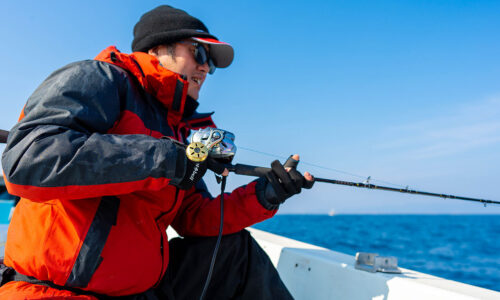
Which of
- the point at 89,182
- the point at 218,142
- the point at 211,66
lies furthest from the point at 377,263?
the point at 89,182

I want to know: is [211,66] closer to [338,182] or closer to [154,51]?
[154,51]

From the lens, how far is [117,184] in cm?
133

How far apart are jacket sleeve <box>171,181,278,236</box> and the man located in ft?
0.04

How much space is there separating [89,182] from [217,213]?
39.3 inches

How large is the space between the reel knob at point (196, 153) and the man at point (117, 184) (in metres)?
0.02

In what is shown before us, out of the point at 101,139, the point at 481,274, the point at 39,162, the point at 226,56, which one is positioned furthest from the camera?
the point at 481,274

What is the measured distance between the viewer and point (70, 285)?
52.7 inches

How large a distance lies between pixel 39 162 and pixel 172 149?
1.52 feet

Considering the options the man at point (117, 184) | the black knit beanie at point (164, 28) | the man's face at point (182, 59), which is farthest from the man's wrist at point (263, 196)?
the black knit beanie at point (164, 28)

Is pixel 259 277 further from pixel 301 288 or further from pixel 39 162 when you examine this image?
pixel 39 162

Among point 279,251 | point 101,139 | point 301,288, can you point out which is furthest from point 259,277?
point 101,139

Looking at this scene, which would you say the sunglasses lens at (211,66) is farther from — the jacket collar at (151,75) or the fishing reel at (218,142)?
the fishing reel at (218,142)

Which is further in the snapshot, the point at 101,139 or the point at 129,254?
the point at 129,254

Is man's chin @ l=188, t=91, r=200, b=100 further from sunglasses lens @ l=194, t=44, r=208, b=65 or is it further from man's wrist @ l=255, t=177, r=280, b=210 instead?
man's wrist @ l=255, t=177, r=280, b=210
